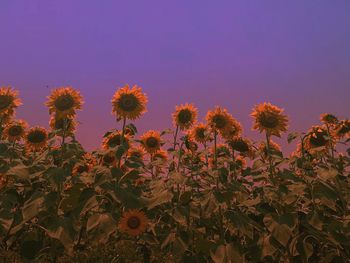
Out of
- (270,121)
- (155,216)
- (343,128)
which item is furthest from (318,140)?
(155,216)

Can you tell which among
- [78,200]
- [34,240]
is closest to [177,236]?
[78,200]

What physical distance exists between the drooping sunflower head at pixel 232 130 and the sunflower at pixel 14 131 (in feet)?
14.2

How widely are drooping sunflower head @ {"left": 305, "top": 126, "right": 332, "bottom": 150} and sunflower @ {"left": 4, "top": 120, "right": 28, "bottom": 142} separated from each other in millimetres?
5906

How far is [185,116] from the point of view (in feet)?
28.2

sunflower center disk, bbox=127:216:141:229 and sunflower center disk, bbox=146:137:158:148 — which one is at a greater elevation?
sunflower center disk, bbox=146:137:158:148

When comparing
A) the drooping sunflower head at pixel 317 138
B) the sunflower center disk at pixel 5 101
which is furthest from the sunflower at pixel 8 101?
the drooping sunflower head at pixel 317 138

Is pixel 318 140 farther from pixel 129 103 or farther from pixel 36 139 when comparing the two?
pixel 36 139

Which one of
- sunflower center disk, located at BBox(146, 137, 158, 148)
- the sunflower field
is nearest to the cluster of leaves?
the sunflower field

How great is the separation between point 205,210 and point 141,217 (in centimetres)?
99

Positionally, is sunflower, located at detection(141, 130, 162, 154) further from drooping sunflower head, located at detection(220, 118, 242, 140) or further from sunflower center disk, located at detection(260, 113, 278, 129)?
sunflower center disk, located at detection(260, 113, 278, 129)

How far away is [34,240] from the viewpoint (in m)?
5.46

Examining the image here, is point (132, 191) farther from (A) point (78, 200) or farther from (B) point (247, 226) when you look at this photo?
(B) point (247, 226)

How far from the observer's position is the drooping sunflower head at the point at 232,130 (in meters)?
7.84

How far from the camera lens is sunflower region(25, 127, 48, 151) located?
884cm
